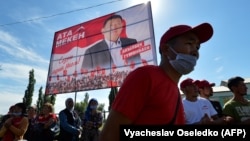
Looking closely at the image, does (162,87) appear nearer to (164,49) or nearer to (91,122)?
(164,49)

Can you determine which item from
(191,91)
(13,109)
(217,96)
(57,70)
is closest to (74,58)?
(57,70)

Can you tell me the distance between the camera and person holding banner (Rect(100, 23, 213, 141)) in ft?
4.44

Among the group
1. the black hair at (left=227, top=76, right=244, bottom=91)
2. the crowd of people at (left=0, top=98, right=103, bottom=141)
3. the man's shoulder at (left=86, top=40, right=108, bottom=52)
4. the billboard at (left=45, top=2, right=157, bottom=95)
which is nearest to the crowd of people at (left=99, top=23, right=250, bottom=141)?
the black hair at (left=227, top=76, right=244, bottom=91)

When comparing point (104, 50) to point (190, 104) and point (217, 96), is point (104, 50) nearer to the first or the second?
point (190, 104)

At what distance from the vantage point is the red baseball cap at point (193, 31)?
71.1 inches

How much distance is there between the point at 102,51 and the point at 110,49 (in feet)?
1.67

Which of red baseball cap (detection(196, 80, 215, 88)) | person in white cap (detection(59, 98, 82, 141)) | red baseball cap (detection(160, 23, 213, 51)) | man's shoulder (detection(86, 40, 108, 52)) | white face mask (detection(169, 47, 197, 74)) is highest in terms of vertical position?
man's shoulder (detection(86, 40, 108, 52))

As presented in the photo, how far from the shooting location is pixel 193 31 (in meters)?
1.86

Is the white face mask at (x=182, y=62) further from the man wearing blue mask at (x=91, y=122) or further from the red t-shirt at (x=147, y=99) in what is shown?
the man wearing blue mask at (x=91, y=122)

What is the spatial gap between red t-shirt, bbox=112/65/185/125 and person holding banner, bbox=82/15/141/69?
31.3 ft

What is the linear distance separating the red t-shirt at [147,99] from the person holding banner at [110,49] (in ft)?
31.3

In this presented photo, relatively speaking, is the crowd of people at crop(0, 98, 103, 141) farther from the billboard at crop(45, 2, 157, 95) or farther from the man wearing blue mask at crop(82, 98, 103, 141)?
the billboard at crop(45, 2, 157, 95)

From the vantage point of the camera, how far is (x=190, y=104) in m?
3.89

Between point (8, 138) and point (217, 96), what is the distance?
18044 mm
